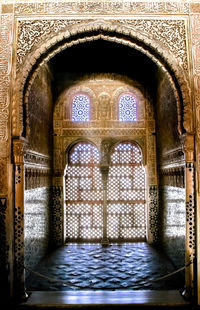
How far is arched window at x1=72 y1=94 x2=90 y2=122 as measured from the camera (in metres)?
7.65

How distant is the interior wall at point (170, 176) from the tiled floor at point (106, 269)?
19.3 inches

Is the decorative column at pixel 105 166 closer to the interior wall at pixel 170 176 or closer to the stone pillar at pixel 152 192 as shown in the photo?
the stone pillar at pixel 152 192

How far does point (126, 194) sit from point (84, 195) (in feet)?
Answer: 4.13

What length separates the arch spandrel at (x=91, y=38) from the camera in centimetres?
407

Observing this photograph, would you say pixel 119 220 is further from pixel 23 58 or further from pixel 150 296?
pixel 23 58

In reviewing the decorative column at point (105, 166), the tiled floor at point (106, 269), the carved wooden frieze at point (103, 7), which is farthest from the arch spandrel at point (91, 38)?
the decorative column at point (105, 166)

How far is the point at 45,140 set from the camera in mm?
6824

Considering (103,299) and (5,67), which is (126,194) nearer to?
(103,299)

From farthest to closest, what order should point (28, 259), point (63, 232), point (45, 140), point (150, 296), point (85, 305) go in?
point (63, 232) → point (45, 140) → point (28, 259) → point (150, 296) → point (85, 305)

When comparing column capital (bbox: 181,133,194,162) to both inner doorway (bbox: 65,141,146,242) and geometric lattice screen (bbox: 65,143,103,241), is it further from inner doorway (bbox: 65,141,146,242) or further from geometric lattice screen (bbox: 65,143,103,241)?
geometric lattice screen (bbox: 65,143,103,241)

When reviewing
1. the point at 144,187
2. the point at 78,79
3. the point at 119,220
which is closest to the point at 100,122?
the point at 78,79

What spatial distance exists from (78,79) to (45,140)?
2.16m

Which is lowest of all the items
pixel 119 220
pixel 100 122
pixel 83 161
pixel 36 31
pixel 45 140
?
pixel 119 220

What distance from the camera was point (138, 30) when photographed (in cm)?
423
